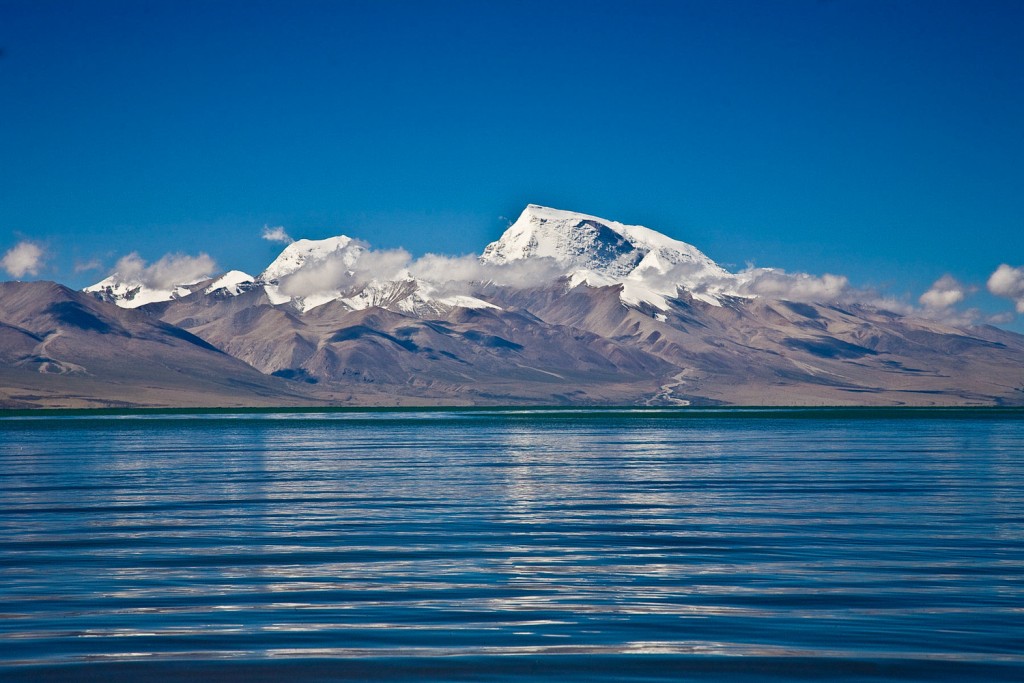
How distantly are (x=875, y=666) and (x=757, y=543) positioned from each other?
16484 millimetres

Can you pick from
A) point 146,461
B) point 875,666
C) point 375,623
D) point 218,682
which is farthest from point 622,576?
point 146,461

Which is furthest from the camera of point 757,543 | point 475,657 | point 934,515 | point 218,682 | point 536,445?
point 536,445

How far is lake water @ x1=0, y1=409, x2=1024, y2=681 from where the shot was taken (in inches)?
850

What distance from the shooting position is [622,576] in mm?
31219

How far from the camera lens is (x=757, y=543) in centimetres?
3738

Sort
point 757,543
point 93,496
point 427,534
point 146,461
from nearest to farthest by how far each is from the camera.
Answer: point 757,543, point 427,534, point 93,496, point 146,461

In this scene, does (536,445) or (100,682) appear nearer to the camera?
(100,682)

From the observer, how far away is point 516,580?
3052 cm

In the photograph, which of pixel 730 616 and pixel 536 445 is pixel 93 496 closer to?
pixel 730 616

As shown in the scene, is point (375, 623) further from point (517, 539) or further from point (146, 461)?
point (146, 461)

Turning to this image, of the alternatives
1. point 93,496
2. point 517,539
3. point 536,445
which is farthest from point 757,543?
point 536,445

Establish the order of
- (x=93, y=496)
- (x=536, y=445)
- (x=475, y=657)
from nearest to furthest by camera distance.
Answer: (x=475, y=657) < (x=93, y=496) < (x=536, y=445)

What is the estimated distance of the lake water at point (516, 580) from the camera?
21.6m

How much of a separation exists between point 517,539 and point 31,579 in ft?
49.5
